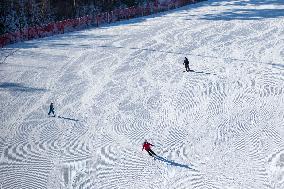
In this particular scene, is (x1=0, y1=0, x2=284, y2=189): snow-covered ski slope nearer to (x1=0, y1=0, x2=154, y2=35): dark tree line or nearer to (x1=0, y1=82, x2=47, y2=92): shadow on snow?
(x1=0, y1=82, x2=47, y2=92): shadow on snow

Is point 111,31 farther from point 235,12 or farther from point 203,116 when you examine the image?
point 203,116

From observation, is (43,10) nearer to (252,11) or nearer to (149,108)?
(252,11)

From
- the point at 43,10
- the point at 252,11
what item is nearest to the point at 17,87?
the point at 252,11

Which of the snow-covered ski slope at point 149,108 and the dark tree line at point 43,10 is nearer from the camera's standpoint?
the snow-covered ski slope at point 149,108

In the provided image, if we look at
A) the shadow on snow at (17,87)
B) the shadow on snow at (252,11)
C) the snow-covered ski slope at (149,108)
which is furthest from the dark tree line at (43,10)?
the shadow on snow at (17,87)

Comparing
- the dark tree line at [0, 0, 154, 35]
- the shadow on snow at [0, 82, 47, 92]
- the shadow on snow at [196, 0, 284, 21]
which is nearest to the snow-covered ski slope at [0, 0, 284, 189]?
the shadow on snow at [0, 82, 47, 92]

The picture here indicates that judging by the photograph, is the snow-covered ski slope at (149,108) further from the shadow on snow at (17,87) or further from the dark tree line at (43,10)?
the dark tree line at (43,10)
